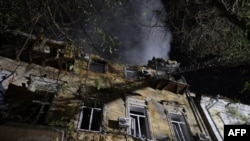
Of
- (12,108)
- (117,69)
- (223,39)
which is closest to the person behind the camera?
(12,108)

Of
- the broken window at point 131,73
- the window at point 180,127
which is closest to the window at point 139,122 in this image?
the window at point 180,127

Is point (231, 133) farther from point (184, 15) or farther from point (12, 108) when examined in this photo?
Result: point (12, 108)

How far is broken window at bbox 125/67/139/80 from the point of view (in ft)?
52.2

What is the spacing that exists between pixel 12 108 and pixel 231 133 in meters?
7.04

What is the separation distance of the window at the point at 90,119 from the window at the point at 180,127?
4002 millimetres

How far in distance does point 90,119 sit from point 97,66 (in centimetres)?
511

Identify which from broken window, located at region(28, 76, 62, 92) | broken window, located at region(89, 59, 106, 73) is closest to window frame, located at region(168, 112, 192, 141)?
broken window, located at region(89, 59, 106, 73)

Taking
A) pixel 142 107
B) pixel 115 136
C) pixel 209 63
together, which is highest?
pixel 209 63

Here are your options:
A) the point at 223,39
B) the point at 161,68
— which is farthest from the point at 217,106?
the point at 223,39

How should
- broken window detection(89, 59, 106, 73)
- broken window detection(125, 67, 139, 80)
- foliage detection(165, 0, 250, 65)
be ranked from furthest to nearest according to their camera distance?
broken window detection(125, 67, 139, 80) → broken window detection(89, 59, 106, 73) → foliage detection(165, 0, 250, 65)

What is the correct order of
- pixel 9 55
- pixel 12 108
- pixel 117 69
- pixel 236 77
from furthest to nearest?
pixel 236 77 < pixel 117 69 < pixel 9 55 < pixel 12 108

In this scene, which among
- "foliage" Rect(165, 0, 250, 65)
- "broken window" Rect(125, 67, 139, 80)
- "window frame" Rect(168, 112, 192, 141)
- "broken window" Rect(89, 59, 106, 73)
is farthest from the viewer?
"broken window" Rect(125, 67, 139, 80)

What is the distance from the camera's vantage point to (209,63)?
48.4 ft

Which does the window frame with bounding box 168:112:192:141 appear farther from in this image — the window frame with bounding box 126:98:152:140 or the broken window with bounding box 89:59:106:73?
the broken window with bounding box 89:59:106:73
